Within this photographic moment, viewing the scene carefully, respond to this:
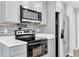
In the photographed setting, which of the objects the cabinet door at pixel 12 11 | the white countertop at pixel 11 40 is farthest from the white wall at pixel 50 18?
the cabinet door at pixel 12 11

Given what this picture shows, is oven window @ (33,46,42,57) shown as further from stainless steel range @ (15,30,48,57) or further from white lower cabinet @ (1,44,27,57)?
white lower cabinet @ (1,44,27,57)

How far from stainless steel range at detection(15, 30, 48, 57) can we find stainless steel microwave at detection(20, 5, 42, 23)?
6.2 inches

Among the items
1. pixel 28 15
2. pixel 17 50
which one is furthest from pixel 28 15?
pixel 17 50

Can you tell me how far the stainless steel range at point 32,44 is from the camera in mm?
1122

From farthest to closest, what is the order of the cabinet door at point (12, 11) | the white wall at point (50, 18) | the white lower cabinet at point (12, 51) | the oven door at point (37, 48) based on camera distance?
the white wall at point (50, 18) < the oven door at point (37, 48) < the cabinet door at point (12, 11) < the white lower cabinet at point (12, 51)

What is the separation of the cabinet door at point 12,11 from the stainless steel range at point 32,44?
19 cm

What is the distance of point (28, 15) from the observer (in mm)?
1217

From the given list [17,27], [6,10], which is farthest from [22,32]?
[6,10]

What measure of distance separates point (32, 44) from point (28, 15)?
0.31 m

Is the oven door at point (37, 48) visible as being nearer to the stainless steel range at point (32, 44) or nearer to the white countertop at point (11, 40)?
the stainless steel range at point (32, 44)

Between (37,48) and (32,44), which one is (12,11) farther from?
(37,48)

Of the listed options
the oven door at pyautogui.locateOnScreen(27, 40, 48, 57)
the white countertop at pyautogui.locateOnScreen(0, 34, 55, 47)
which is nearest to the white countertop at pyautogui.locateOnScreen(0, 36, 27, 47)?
the white countertop at pyautogui.locateOnScreen(0, 34, 55, 47)

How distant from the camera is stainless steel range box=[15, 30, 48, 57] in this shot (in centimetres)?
112

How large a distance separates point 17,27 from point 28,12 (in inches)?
8.1
